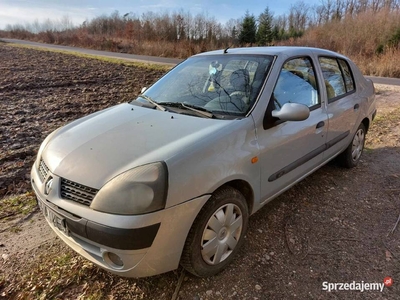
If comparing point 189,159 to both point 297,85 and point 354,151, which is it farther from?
point 354,151

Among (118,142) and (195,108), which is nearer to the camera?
(118,142)

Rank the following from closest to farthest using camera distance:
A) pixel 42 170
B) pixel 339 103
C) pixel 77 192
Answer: pixel 77 192 < pixel 42 170 < pixel 339 103

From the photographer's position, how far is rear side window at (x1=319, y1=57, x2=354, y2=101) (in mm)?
3364

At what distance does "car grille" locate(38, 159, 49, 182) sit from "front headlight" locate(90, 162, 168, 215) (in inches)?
24.0

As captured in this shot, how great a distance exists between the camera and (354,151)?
4.12m

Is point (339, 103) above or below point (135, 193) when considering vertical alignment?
above

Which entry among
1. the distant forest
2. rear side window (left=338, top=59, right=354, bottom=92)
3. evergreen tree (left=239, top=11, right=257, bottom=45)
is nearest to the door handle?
rear side window (left=338, top=59, right=354, bottom=92)

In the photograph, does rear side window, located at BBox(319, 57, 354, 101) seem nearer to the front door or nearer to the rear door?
the rear door

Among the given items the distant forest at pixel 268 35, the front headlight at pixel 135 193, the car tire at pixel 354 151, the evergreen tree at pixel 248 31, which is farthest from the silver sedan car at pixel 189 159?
the evergreen tree at pixel 248 31

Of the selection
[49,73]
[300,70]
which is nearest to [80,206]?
[300,70]

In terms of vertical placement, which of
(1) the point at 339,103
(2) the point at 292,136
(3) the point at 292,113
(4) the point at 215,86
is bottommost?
(2) the point at 292,136

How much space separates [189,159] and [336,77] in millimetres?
2596

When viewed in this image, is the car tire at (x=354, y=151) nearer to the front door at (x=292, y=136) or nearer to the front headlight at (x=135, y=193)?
the front door at (x=292, y=136)

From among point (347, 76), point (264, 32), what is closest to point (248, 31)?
point (264, 32)
